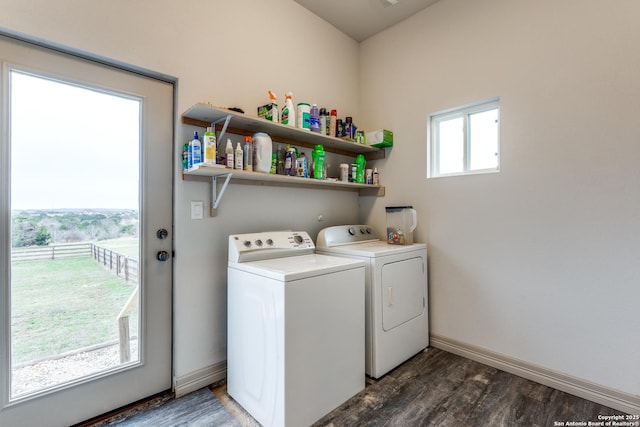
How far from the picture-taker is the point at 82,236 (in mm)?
1603

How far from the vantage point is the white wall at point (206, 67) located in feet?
5.13

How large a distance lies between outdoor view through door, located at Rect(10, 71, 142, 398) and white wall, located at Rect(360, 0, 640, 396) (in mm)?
2247

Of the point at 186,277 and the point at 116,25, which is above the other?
the point at 116,25

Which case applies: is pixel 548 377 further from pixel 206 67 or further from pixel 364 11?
pixel 364 11

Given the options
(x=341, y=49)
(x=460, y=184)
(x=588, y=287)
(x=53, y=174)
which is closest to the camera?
(x=53, y=174)

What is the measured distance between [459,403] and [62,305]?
7.67 ft

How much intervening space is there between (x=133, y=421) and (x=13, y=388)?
1.92 feet

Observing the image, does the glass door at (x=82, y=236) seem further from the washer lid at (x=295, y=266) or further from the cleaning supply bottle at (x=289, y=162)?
the cleaning supply bottle at (x=289, y=162)

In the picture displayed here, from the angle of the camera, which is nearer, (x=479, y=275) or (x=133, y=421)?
(x=133, y=421)

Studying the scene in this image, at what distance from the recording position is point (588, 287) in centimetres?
182

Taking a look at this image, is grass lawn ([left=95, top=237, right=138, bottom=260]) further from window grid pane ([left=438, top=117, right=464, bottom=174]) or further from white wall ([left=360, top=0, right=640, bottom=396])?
window grid pane ([left=438, top=117, right=464, bottom=174])

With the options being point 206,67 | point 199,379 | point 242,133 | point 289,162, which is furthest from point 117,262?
point 206,67

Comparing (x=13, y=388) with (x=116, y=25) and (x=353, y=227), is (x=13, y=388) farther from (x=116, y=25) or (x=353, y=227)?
(x=353, y=227)

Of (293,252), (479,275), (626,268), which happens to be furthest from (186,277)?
(626,268)
